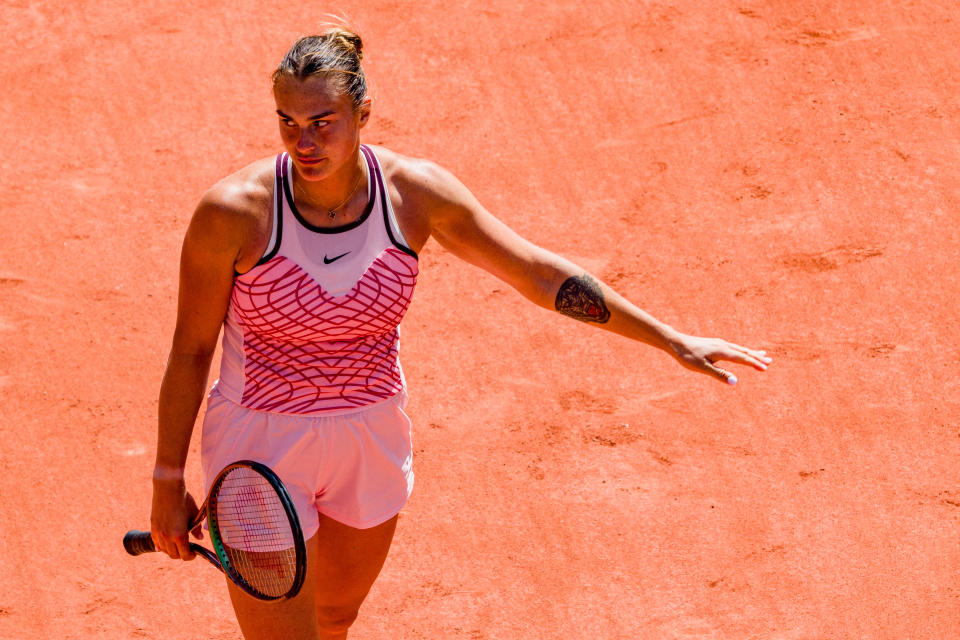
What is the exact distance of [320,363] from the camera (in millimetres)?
3248

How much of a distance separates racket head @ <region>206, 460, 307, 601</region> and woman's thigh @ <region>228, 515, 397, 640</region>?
0.06 metres

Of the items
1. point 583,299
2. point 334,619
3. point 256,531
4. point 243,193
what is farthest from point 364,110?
point 334,619

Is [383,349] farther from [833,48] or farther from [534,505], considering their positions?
[833,48]

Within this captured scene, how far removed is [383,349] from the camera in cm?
337

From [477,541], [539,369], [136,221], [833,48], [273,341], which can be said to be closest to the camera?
[273,341]

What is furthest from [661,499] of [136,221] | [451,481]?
[136,221]

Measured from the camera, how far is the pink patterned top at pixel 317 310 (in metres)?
3.09

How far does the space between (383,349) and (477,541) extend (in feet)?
6.50

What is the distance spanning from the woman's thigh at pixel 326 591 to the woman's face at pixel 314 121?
3.23 ft

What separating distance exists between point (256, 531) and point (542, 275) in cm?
103

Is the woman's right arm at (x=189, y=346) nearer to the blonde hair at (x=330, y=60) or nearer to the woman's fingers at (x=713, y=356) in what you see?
the blonde hair at (x=330, y=60)

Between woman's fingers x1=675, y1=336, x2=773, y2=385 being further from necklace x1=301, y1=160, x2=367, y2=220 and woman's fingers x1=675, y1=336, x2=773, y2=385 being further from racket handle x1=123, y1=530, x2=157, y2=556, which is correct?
racket handle x1=123, y1=530, x2=157, y2=556

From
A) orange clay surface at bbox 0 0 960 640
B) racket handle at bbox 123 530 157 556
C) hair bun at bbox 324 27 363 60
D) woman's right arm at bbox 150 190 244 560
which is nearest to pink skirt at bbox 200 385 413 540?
woman's right arm at bbox 150 190 244 560

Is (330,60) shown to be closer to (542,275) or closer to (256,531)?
(542,275)
